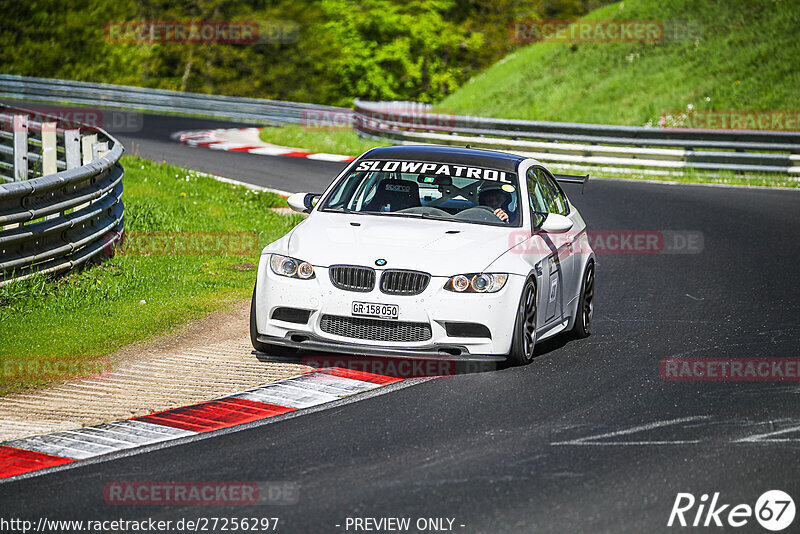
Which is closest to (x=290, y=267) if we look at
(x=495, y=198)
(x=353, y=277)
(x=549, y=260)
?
(x=353, y=277)

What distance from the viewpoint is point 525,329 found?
8781 millimetres

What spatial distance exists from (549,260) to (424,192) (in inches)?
49.4

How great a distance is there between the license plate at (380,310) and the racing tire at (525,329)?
0.88 m

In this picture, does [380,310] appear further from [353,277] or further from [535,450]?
[535,450]

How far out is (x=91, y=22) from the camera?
65312 mm

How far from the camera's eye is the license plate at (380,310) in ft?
27.4

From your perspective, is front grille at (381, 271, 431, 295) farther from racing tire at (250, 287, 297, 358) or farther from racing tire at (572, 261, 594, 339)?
racing tire at (572, 261, 594, 339)

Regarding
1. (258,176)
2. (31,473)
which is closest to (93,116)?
(258,176)

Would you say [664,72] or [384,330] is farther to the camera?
[664,72]

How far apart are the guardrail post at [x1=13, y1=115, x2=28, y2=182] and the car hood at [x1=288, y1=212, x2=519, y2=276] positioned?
369 inches

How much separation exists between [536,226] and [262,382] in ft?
8.52

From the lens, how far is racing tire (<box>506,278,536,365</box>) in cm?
858

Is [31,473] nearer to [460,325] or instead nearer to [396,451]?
[396,451]

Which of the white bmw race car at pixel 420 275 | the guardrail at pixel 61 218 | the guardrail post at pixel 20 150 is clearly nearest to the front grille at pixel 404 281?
the white bmw race car at pixel 420 275
